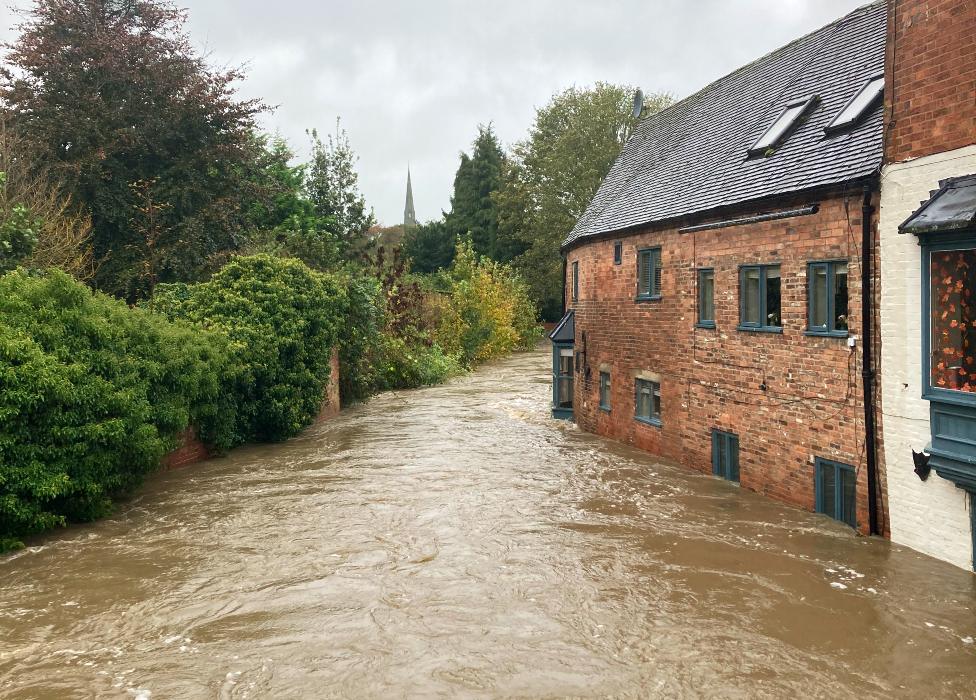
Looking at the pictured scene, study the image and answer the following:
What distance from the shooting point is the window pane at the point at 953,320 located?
867cm

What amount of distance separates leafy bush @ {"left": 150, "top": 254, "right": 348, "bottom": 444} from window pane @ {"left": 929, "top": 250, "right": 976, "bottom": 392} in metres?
13.0

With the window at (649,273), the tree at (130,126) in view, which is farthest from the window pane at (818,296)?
the tree at (130,126)

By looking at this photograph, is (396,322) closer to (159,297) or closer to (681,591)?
(159,297)

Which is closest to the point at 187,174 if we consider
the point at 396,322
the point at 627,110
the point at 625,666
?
the point at 396,322

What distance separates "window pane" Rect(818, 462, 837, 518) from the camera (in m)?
11.4

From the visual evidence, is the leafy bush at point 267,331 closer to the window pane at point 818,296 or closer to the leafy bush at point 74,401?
the leafy bush at point 74,401

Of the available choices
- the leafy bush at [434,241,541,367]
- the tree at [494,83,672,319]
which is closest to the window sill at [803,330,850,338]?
the leafy bush at [434,241,541,367]

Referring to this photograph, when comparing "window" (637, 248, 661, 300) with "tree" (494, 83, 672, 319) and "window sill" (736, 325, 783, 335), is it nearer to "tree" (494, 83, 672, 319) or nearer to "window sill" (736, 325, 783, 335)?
"window sill" (736, 325, 783, 335)

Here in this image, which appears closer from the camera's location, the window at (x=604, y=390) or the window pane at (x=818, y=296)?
the window pane at (x=818, y=296)

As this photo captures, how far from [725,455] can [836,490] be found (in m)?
2.87

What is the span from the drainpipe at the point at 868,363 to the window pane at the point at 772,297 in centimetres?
204

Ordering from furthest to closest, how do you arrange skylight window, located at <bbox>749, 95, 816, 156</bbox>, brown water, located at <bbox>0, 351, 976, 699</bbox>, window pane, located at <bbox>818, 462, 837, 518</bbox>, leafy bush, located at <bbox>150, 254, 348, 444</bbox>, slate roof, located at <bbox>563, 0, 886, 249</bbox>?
leafy bush, located at <bbox>150, 254, 348, 444</bbox>, skylight window, located at <bbox>749, 95, 816, 156</bbox>, slate roof, located at <bbox>563, 0, 886, 249</bbox>, window pane, located at <bbox>818, 462, 837, 518</bbox>, brown water, located at <bbox>0, 351, 976, 699</bbox>

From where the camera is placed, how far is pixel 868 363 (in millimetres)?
10469

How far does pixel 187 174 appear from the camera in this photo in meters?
23.6
